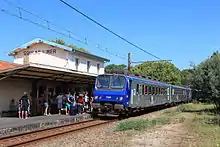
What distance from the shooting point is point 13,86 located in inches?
798

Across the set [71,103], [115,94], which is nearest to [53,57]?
[71,103]

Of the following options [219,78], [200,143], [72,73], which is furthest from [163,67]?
[200,143]

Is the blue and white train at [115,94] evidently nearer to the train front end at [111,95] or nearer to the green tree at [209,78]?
the train front end at [111,95]

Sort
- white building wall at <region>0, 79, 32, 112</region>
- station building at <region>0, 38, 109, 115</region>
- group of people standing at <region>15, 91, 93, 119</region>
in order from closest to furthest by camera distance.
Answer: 1. station building at <region>0, 38, 109, 115</region>
2. white building wall at <region>0, 79, 32, 112</region>
3. group of people standing at <region>15, 91, 93, 119</region>

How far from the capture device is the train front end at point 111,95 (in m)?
19.9

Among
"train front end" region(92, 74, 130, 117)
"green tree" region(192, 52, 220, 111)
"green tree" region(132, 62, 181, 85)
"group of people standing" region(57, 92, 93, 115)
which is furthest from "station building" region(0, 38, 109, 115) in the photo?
"green tree" region(132, 62, 181, 85)

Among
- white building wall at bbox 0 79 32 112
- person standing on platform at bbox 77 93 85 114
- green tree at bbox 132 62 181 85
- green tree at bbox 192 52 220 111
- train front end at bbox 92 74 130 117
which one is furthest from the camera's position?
green tree at bbox 132 62 181 85

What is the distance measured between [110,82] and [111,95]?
35.5 inches

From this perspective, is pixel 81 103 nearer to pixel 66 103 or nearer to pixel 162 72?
pixel 66 103

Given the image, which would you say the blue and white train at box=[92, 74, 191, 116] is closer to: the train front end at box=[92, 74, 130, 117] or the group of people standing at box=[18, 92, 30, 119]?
the train front end at box=[92, 74, 130, 117]

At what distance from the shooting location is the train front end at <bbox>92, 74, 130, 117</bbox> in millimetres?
19906

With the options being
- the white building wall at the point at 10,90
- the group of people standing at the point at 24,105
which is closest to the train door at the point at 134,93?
the group of people standing at the point at 24,105

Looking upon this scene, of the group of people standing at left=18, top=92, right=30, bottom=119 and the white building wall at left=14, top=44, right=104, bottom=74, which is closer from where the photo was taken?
the group of people standing at left=18, top=92, right=30, bottom=119

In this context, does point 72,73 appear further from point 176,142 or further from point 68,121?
point 176,142
